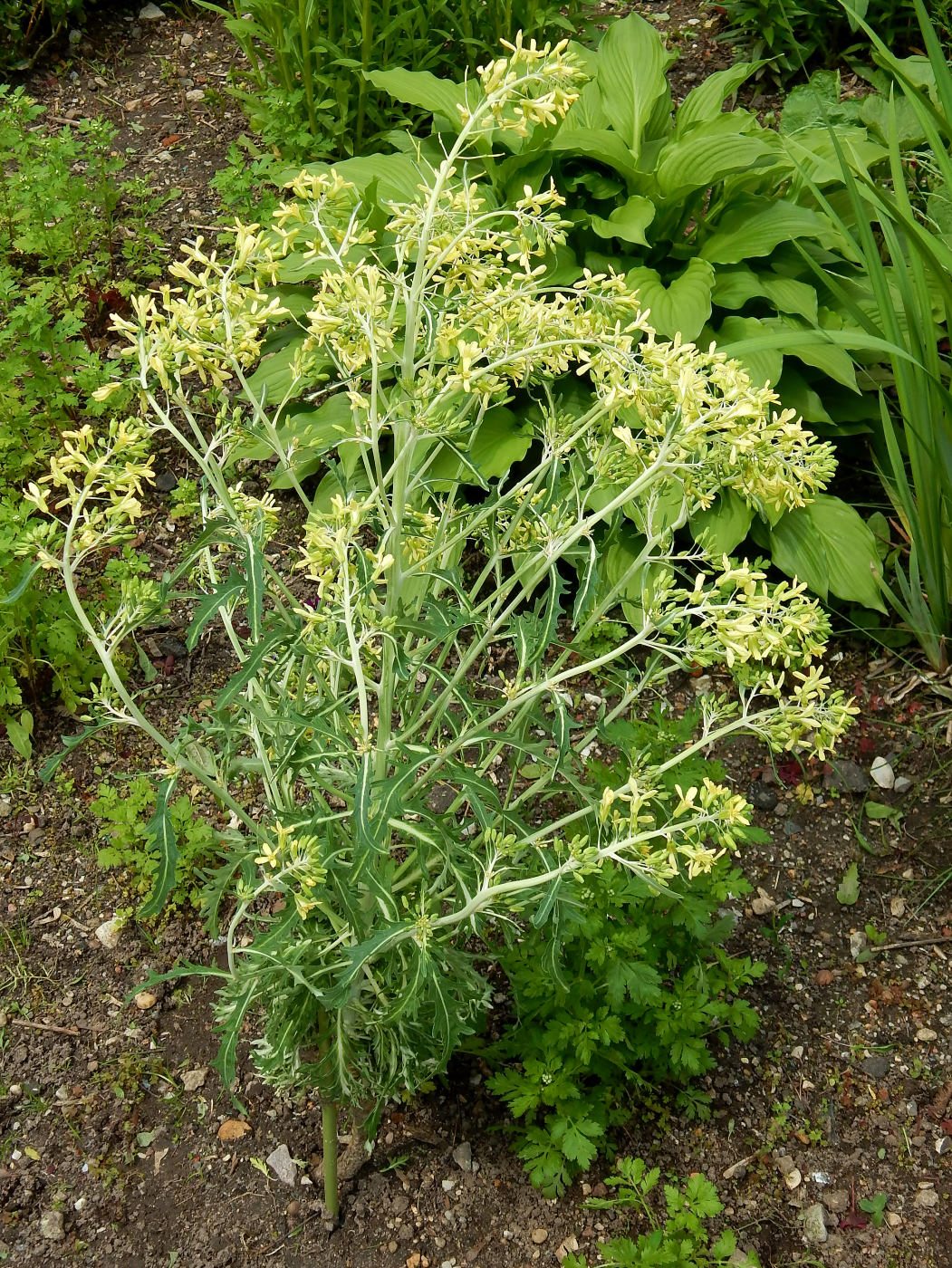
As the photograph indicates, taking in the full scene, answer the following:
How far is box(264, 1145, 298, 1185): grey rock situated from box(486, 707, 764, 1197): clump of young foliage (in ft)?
1.59

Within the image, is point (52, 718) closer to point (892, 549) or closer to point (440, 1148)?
point (440, 1148)

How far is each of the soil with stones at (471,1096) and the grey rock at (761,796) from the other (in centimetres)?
1

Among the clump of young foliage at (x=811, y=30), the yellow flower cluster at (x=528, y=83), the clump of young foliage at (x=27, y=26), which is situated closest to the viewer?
the yellow flower cluster at (x=528, y=83)

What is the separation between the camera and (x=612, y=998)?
87.4 inches

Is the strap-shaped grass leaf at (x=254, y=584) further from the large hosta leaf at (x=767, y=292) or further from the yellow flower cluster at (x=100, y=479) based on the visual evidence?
the large hosta leaf at (x=767, y=292)

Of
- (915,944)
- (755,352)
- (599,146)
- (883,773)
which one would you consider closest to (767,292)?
(755,352)

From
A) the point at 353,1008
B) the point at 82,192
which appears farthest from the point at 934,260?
the point at 82,192

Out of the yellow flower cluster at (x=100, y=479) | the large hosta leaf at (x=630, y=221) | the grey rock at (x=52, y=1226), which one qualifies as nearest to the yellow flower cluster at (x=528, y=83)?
the yellow flower cluster at (x=100, y=479)

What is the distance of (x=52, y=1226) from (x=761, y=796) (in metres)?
2.00

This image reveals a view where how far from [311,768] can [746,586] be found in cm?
77

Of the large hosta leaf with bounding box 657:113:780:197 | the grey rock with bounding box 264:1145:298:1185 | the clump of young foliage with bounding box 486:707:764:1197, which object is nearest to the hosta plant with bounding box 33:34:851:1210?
the clump of young foliage with bounding box 486:707:764:1197

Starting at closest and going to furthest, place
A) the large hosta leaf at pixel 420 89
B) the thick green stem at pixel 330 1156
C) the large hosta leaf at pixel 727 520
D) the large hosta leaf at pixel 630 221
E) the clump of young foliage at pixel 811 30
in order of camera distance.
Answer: the thick green stem at pixel 330 1156, the large hosta leaf at pixel 727 520, the large hosta leaf at pixel 630 221, the large hosta leaf at pixel 420 89, the clump of young foliage at pixel 811 30

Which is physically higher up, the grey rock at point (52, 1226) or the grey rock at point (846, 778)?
the grey rock at point (52, 1226)

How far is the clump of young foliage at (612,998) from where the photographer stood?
7.27 ft
